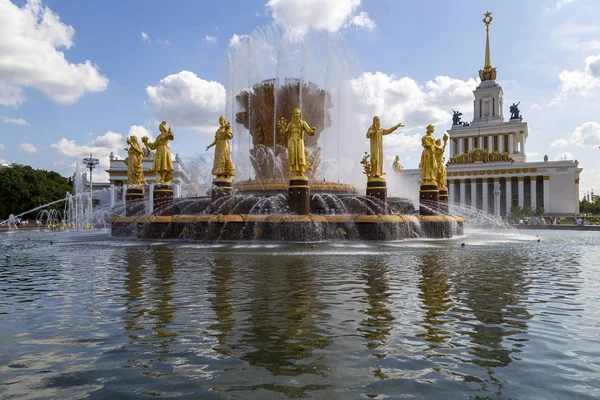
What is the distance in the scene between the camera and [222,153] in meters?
21.3

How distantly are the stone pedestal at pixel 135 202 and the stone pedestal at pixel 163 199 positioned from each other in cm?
195

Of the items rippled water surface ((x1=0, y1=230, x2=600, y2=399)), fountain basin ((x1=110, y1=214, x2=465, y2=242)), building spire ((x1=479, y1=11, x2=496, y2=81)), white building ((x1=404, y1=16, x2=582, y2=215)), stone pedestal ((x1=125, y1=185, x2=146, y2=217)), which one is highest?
building spire ((x1=479, y1=11, x2=496, y2=81))

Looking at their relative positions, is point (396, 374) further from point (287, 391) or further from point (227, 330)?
point (227, 330)

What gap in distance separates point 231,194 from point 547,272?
45.7 ft

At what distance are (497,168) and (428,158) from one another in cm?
6934

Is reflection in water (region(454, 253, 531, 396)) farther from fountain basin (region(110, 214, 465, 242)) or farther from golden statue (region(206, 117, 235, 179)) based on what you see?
golden statue (region(206, 117, 235, 179))

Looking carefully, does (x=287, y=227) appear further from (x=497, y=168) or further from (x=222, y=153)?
(x=497, y=168)

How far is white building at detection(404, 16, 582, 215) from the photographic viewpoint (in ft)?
270

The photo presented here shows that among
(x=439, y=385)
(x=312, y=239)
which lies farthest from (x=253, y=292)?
(x=312, y=239)

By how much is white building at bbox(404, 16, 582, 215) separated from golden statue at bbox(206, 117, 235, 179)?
6224cm

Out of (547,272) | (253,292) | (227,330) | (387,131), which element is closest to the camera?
Answer: (227,330)

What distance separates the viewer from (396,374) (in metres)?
4.04

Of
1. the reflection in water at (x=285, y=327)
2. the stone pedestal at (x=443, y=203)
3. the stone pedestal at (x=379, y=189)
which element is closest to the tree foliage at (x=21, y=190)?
the stone pedestal at (x=443, y=203)

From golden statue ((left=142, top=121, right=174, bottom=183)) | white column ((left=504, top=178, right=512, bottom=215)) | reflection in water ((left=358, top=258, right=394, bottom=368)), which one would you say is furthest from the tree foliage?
white column ((left=504, top=178, right=512, bottom=215))
